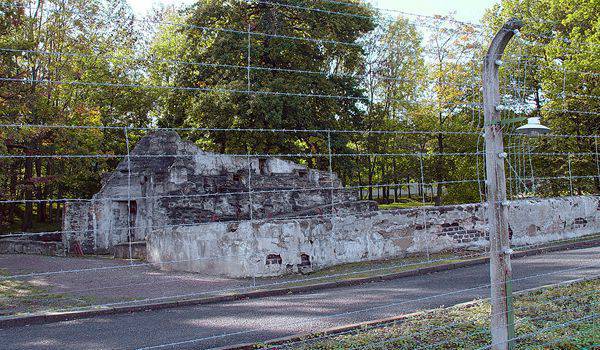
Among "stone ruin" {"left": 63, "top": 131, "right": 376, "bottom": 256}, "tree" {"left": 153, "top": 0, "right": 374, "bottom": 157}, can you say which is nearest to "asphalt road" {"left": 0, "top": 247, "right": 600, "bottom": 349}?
"stone ruin" {"left": 63, "top": 131, "right": 376, "bottom": 256}

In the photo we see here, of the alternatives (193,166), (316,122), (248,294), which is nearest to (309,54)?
(316,122)

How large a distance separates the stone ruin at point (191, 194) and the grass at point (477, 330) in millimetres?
11199

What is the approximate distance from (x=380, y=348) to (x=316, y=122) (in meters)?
20.1

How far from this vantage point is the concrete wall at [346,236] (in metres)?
11.2

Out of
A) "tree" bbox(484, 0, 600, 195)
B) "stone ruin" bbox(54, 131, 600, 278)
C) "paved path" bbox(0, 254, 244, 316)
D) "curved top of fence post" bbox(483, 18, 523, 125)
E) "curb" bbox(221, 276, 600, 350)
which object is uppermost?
"tree" bbox(484, 0, 600, 195)

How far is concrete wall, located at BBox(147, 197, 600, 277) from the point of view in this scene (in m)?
11.2

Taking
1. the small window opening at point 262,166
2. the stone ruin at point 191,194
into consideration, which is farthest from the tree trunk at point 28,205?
the small window opening at point 262,166

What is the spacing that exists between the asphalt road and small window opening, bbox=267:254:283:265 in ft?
5.69

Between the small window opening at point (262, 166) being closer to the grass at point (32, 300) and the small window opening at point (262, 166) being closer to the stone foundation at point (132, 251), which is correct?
the stone foundation at point (132, 251)

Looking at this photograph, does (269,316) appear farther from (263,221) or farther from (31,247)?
(31,247)

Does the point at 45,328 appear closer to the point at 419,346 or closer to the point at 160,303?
the point at 160,303

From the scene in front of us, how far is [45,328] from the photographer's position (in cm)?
771

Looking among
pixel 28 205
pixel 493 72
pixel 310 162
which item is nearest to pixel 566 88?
pixel 310 162

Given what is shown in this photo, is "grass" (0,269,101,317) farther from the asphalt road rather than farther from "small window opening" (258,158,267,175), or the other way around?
"small window opening" (258,158,267,175)
